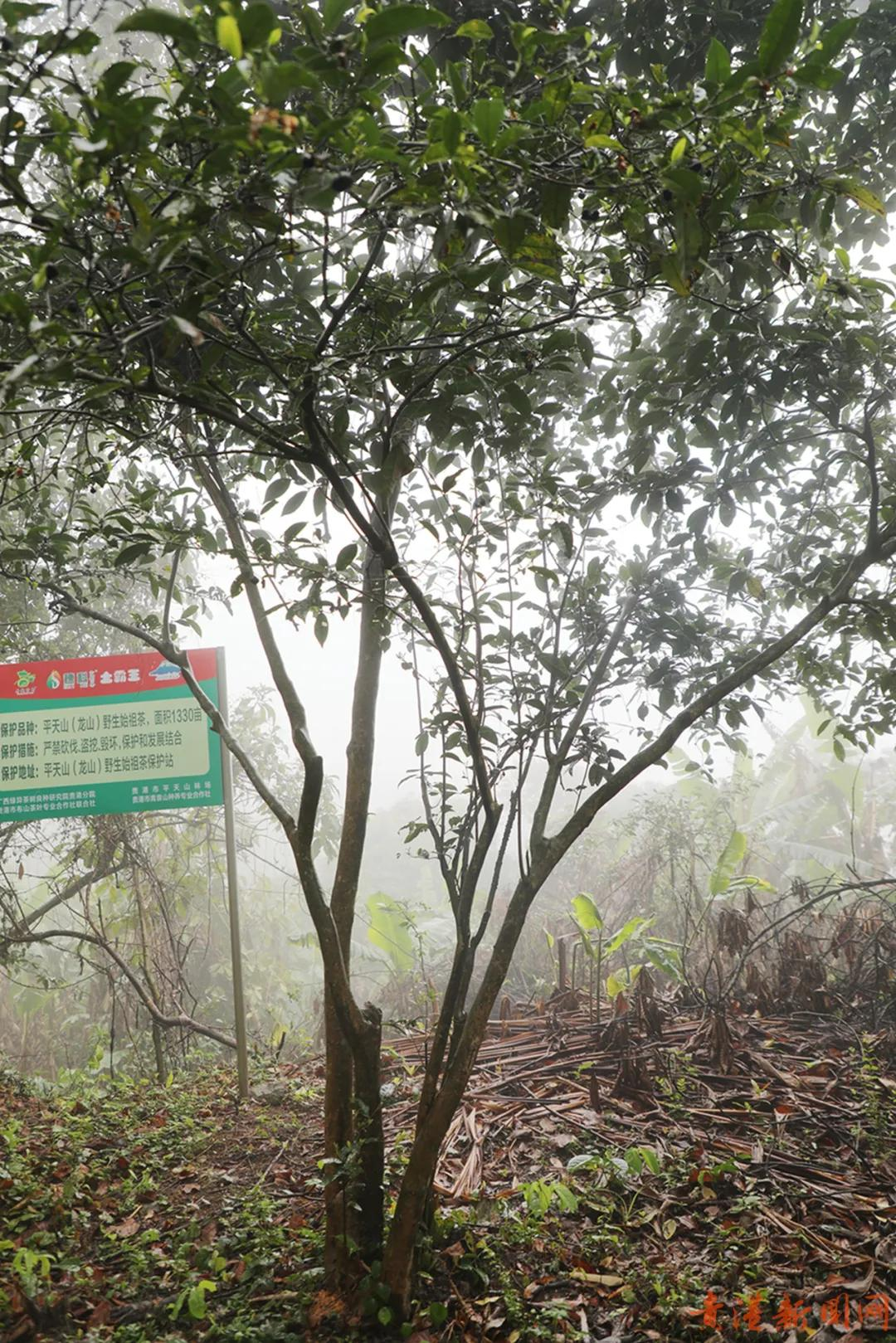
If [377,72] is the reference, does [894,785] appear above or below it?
below

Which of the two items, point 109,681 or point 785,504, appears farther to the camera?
point 109,681

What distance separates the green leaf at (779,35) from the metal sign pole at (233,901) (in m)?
2.66

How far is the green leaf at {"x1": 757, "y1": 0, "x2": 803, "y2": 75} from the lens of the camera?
95 centimetres

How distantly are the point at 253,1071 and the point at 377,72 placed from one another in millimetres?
3703

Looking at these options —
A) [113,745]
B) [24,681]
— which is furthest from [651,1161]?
[24,681]

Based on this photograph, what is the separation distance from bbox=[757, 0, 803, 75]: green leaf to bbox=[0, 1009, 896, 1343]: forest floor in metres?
2.07

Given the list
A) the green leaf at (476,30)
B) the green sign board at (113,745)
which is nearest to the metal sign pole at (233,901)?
the green sign board at (113,745)

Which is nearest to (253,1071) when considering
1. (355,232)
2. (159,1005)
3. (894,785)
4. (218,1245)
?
(159,1005)

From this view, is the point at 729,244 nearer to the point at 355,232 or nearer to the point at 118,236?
the point at 355,232

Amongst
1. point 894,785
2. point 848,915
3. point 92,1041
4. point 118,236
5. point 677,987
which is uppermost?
point 118,236

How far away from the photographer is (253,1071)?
374 centimetres

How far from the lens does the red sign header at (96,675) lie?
3.45 meters

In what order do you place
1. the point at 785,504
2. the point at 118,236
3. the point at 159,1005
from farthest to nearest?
the point at 159,1005 < the point at 785,504 < the point at 118,236

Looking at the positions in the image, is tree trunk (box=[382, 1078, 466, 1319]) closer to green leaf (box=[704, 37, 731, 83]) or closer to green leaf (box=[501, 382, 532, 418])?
green leaf (box=[501, 382, 532, 418])
